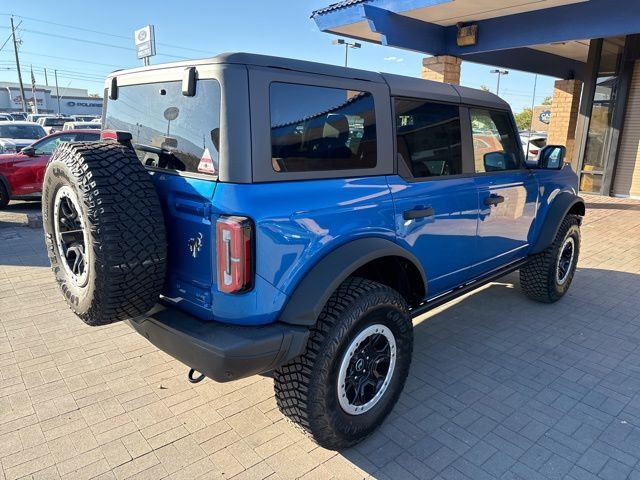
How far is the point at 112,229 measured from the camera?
6.73 feet

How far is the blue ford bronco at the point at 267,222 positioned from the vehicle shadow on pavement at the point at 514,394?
318mm

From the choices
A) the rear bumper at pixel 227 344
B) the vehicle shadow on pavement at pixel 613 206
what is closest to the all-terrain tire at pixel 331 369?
the rear bumper at pixel 227 344

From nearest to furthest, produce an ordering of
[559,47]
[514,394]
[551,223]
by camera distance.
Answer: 1. [514,394]
2. [551,223]
3. [559,47]

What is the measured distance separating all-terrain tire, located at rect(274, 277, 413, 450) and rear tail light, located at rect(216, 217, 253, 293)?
1.65ft

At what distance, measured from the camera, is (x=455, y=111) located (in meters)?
3.30

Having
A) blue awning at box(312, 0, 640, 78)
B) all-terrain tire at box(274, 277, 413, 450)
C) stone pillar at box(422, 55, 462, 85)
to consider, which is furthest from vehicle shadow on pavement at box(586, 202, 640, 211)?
all-terrain tire at box(274, 277, 413, 450)

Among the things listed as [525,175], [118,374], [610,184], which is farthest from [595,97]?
[118,374]

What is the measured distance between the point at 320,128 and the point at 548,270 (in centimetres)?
323

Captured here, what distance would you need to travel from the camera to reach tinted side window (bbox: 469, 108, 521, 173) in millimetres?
3503

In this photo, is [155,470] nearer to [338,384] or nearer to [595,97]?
[338,384]

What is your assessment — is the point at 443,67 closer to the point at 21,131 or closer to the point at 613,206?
the point at 613,206

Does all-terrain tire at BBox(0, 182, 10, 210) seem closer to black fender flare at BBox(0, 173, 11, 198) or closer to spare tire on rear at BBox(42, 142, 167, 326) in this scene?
black fender flare at BBox(0, 173, 11, 198)

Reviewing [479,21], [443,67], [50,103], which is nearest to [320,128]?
[443,67]

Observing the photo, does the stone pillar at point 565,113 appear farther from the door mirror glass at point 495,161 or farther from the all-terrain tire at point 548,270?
the door mirror glass at point 495,161
